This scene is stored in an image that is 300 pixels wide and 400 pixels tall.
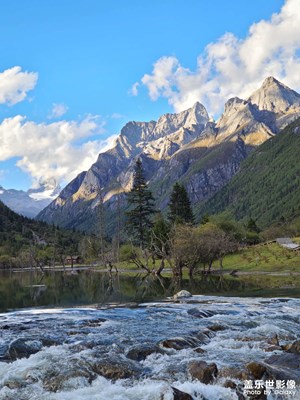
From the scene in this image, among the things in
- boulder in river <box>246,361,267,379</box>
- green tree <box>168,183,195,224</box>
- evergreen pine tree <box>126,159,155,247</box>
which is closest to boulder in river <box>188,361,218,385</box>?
boulder in river <box>246,361,267,379</box>

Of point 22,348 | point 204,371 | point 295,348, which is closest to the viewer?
point 204,371

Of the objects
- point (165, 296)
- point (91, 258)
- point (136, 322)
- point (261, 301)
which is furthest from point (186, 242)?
point (91, 258)

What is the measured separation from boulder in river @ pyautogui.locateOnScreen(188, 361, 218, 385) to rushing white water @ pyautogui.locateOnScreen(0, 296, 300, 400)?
1.07 feet

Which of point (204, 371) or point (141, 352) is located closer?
point (204, 371)

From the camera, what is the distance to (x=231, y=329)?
29.0 meters

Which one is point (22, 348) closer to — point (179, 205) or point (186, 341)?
point (186, 341)

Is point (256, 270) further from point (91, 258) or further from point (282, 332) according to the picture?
point (91, 258)

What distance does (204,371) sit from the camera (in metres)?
18.3

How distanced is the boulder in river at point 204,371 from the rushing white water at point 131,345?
327 mm

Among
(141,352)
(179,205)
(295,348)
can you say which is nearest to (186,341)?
(141,352)

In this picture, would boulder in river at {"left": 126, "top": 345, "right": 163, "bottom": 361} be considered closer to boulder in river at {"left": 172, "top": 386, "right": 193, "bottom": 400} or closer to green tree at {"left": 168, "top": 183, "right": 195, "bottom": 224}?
boulder in river at {"left": 172, "top": 386, "right": 193, "bottom": 400}

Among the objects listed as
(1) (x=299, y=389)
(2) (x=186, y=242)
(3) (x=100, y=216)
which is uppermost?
(3) (x=100, y=216)

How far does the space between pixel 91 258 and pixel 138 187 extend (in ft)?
192

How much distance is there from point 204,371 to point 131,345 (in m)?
7.11
